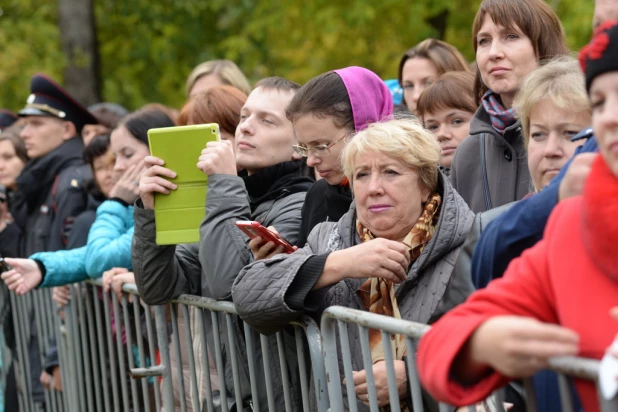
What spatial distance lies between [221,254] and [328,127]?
2.15 feet

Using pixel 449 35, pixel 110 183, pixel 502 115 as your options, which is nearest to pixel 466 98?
pixel 502 115

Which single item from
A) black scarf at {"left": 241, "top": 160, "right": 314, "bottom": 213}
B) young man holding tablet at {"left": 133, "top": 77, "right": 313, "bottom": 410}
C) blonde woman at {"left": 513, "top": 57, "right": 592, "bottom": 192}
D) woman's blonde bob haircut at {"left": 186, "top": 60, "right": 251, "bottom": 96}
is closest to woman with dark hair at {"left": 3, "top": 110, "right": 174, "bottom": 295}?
young man holding tablet at {"left": 133, "top": 77, "right": 313, "bottom": 410}

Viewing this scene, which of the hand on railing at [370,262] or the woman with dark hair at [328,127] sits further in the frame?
the woman with dark hair at [328,127]

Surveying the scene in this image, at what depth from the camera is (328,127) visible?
414cm

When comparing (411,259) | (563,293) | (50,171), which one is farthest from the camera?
(50,171)

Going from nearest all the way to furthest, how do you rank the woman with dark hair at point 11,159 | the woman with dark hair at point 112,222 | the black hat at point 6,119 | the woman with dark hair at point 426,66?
the woman with dark hair at point 112,222 < the woman with dark hair at point 426,66 < the woman with dark hair at point 11,159 < the black hat at point 6,119

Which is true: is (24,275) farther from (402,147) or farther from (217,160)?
(402,147)

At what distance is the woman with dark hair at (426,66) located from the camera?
20.4 ft

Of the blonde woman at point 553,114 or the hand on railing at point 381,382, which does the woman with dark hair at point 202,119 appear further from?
the blonde woman at point 553,114

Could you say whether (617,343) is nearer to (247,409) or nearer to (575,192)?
(575,192)

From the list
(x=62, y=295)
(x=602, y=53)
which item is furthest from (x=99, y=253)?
(x=602, y=53)

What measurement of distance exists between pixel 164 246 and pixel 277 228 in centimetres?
55

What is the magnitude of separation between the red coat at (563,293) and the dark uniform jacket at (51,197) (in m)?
5.40

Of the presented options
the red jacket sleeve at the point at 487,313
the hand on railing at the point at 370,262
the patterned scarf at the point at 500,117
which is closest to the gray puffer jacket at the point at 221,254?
the hand on railing at the point at 370,262
